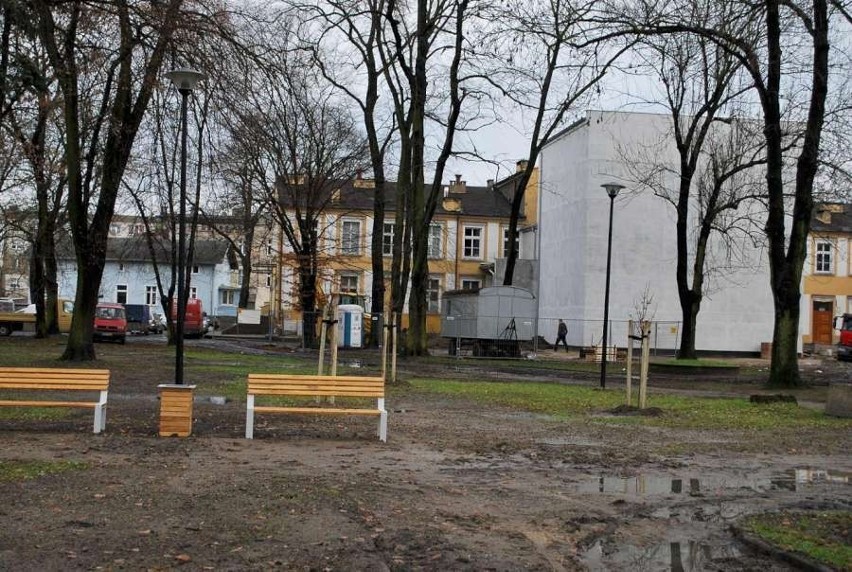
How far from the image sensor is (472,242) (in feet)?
222

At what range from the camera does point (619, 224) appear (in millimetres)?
49281

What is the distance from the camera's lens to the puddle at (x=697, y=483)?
9562mm

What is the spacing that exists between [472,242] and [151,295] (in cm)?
3098

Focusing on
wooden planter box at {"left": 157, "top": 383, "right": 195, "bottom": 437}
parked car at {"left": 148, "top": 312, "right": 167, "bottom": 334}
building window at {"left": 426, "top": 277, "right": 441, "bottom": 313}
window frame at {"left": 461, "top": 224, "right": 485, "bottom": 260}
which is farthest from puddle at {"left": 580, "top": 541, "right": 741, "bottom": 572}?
parked car at {"left": 148, "top": 312, "right": 167, "bottom": 334}

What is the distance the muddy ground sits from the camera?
22.1 feet

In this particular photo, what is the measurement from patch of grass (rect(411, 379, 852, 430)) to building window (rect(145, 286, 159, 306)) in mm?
60822

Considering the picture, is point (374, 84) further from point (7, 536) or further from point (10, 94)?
point (7, 536)

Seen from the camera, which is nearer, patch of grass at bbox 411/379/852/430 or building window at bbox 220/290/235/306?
patch of grass at bbox 411/379/852/430

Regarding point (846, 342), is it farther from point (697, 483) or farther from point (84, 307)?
point (697, 483)

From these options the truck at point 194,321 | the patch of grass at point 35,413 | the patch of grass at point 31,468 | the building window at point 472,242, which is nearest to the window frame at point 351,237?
the building window at point 472,242

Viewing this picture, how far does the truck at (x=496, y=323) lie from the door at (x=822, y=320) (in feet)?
82.7

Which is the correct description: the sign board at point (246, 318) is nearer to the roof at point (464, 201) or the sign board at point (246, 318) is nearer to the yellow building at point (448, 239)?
the yellow building at point (448, 239)

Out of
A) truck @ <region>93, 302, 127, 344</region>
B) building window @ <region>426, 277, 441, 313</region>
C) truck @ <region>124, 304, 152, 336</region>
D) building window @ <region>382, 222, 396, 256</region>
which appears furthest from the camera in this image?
truck @ <region>124, 304, 152, 336</region>

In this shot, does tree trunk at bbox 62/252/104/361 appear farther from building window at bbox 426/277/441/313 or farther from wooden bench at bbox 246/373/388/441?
building window at bbox 426/277/441/313
